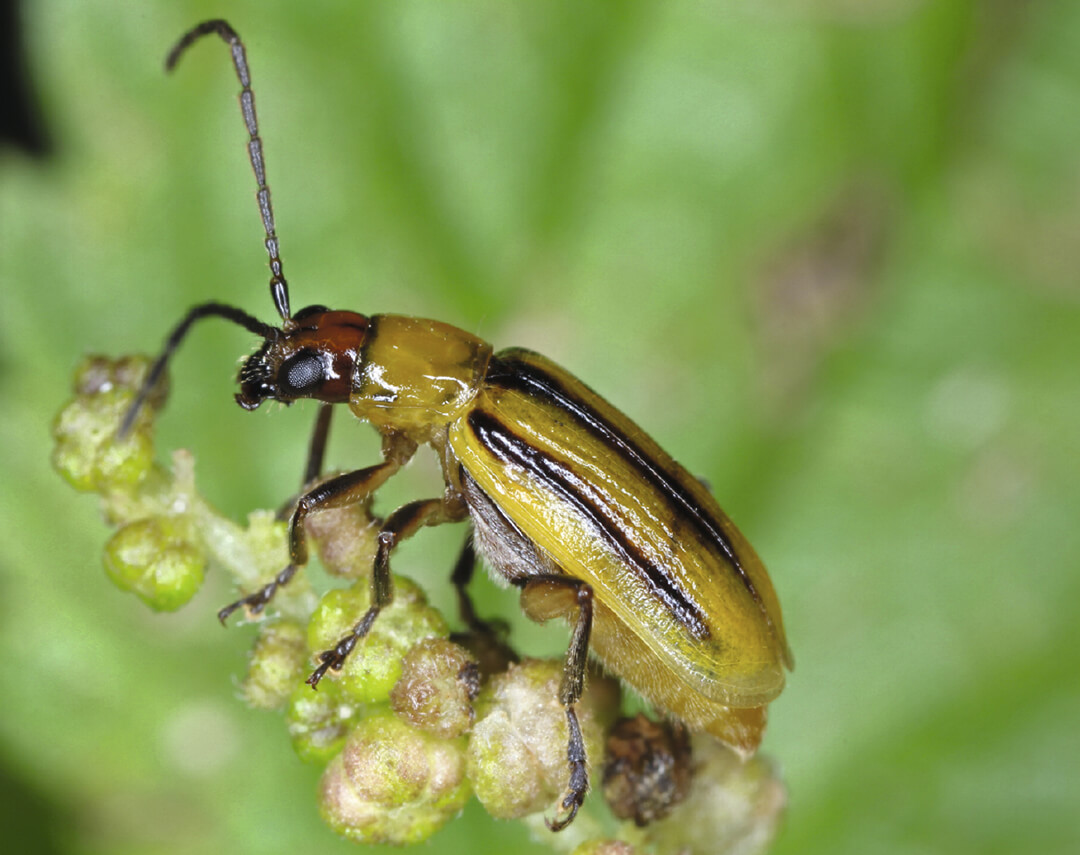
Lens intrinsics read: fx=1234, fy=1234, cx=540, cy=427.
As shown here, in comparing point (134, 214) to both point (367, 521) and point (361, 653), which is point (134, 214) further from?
point (361, 653)

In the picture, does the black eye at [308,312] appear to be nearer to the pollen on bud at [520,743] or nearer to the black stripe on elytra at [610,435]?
the black stripe on elytra at [610,435]

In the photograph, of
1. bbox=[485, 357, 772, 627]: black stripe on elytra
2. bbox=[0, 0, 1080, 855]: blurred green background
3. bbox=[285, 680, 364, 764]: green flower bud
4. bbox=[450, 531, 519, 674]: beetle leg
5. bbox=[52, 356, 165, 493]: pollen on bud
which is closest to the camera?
bbox=[285, 680, 364, 764]: green flower bud

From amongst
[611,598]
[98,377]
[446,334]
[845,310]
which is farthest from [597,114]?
[98,377]

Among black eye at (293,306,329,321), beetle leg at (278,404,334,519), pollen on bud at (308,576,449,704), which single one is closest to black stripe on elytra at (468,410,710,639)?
beetle leg at (278,404,334,519)

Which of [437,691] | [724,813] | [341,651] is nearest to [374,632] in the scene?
[341,651]

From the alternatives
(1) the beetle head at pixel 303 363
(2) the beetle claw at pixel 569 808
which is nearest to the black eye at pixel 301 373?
(1) the beetle head at pixel 303 363

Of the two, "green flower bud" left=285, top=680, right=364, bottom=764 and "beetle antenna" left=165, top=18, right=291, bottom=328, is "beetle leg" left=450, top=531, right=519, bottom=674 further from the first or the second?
"beetle antenna" left=165, top=18, right=291, bottom=328
